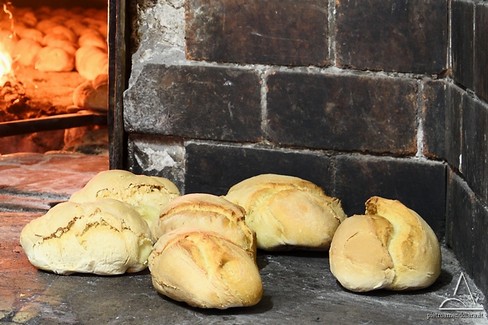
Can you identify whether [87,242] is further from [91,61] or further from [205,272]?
[91,61]

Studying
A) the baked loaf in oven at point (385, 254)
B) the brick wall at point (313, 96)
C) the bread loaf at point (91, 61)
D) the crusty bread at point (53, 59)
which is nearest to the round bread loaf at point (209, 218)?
the baked loaf in oven at point (385, 254)

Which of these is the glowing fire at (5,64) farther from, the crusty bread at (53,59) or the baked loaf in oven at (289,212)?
the baked loaf in oven at (289,212)

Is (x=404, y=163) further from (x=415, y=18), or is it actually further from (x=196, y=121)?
(x=196, y=121)

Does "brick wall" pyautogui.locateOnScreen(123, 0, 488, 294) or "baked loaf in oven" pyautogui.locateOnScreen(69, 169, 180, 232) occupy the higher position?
"brick wall" pyautogui.locateOnScreen(123, 0, 488, 294)

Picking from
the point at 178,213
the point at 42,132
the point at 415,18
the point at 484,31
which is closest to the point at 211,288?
the point at 178,213

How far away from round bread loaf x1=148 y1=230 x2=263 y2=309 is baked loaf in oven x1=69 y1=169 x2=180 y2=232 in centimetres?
39

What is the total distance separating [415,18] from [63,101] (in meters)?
2.02

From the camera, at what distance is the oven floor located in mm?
2238

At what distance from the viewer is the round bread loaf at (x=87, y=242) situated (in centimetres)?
248

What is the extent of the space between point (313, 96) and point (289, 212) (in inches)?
17.4

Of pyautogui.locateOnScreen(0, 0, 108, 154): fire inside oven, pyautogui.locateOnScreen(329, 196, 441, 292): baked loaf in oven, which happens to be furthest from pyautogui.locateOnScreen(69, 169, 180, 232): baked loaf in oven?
pyautogui.locateOnScreen(0, 0, 108, 154): fire inside oven

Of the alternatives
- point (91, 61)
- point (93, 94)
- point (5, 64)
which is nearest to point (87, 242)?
point (93, 94)

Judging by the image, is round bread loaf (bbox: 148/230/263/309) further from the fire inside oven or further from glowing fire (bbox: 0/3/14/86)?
glowing fire (bbox: 0/3/14/86)

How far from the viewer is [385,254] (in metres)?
2.37
